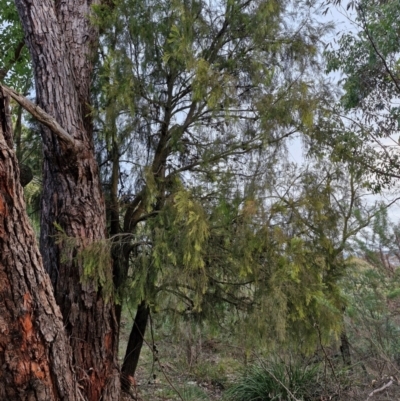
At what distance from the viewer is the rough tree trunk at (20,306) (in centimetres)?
243

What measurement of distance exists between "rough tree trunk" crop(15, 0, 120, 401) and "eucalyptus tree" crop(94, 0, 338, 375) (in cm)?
26

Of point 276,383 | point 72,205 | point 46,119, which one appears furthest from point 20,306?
point 276,383

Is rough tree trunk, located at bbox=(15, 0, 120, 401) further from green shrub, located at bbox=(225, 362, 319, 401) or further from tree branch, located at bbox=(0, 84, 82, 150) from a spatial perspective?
green shrub, located at bbox=(225, 362, 319, 401)

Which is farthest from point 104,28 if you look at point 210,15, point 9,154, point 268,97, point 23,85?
point 9,154

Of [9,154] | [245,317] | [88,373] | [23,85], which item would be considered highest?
[23,85]

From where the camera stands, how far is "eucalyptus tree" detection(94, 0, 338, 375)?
4.03 meters

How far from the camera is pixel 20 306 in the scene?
2.48 metres

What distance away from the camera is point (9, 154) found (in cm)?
240

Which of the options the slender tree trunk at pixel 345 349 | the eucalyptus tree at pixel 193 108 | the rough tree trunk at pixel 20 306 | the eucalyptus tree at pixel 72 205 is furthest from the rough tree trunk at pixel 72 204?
the slender tree trunk at pixel 345 349

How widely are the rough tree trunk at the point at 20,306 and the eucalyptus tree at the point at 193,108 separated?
1.43 meters

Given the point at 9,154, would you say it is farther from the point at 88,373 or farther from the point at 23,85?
A: the point at 23,85

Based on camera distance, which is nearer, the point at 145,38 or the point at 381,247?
the point at 145,38

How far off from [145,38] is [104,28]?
466 mm

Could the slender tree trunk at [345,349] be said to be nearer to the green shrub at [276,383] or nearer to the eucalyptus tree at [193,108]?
the green shrub at [276,383]
